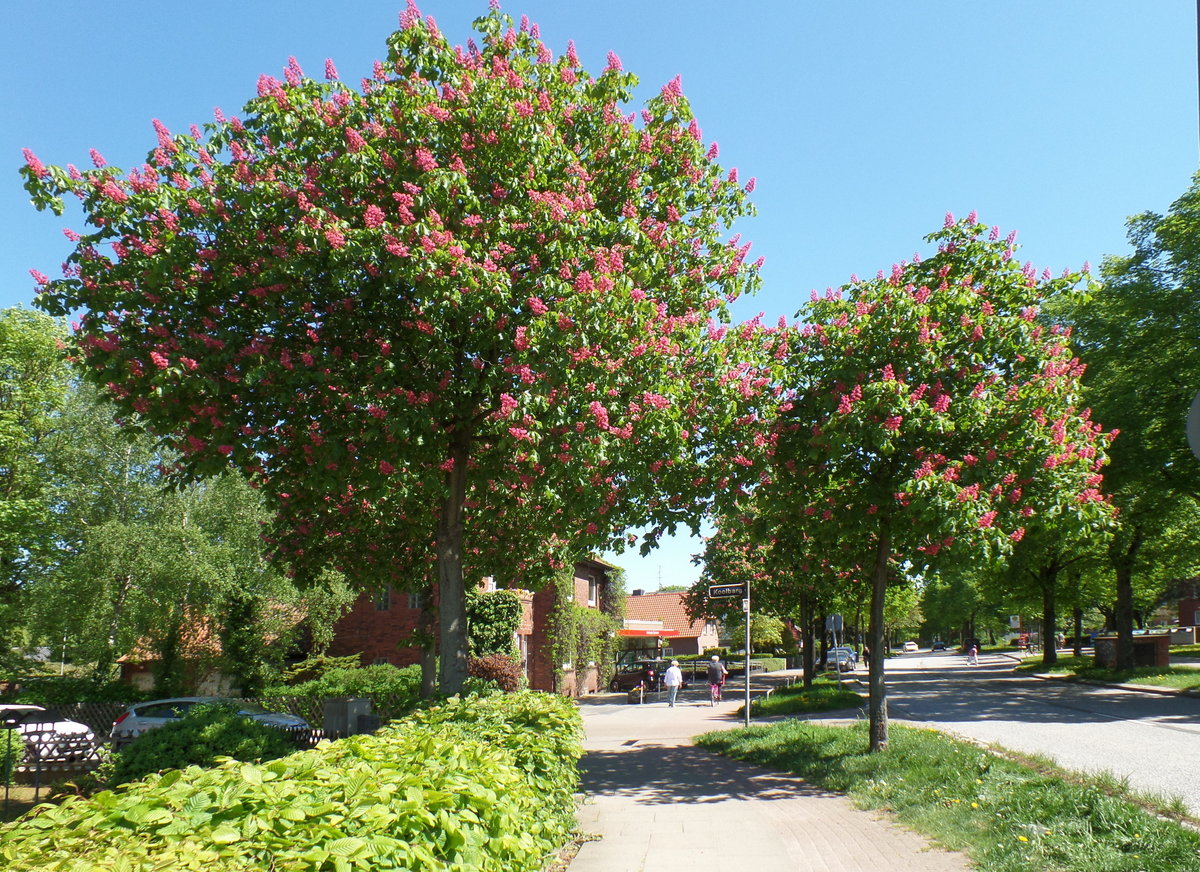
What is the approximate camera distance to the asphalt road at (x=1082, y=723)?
12.1 m

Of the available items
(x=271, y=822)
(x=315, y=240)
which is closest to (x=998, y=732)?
(x=315, y=240)

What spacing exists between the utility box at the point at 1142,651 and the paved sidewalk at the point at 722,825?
28195mm

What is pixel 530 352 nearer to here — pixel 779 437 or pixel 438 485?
pixel 438 485

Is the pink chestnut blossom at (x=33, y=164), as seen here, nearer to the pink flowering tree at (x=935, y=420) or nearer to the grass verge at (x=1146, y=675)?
the pink flowering tree at (x=935, y=420)

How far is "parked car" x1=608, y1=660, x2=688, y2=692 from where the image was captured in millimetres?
36000

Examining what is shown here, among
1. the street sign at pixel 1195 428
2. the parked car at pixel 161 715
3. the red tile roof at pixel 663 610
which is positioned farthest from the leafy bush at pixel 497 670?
the red tile roof at pixel 663 610

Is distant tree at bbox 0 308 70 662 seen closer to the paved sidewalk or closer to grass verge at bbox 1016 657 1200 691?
the paved sidewalk

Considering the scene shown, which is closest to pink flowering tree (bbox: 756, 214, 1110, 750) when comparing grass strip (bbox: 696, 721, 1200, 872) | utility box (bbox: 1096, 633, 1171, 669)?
grass strip (bbox: 696, 721, 1200, 872)

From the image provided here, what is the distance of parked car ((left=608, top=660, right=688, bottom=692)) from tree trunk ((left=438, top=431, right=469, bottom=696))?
2398 centimetres

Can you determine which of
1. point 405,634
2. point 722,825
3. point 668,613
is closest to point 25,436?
point 405,634

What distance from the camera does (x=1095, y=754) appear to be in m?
13.8

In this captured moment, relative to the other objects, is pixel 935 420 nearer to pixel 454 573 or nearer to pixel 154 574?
pixel 454 573

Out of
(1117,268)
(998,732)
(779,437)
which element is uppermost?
(1117,268)

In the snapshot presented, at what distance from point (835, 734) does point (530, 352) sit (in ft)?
28.4
